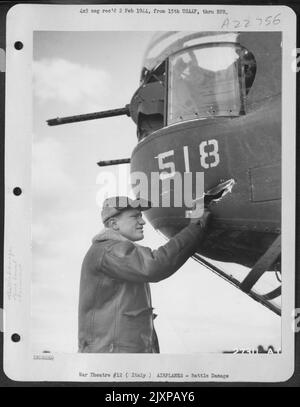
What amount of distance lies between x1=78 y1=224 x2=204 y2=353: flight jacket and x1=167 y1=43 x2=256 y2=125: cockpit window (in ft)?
0.62

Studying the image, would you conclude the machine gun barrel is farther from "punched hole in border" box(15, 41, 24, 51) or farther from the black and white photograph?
"punched hole in border" box(15, 41, 24, 51)

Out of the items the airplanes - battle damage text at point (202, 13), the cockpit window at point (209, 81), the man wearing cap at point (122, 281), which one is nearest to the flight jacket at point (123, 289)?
the man wearing cap at point (122, 281)

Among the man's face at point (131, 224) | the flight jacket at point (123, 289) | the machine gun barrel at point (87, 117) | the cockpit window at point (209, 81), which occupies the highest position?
the cockpit window at point (209, 81)

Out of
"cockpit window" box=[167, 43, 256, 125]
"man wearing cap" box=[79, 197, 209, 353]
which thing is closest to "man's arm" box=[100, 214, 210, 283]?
"man wearing cap" box=[79, 197, 209, 353]

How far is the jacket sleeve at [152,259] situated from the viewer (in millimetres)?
1424

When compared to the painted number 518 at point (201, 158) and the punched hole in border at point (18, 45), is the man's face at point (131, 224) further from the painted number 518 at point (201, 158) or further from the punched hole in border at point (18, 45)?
the punched hole in border at point (18, 45)

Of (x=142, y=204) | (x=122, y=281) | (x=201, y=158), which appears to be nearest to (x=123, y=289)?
(x=122, y=281)

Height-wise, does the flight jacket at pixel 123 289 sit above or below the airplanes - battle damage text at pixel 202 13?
below

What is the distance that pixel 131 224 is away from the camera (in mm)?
1449

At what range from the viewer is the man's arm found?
4.67 feet

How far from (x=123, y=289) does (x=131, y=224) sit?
106 mm

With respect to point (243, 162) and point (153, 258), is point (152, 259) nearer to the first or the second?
point (153, 258)
